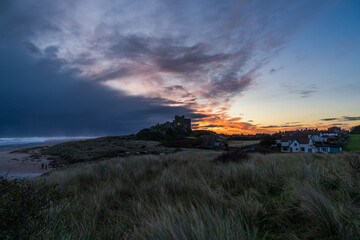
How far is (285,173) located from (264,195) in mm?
1897

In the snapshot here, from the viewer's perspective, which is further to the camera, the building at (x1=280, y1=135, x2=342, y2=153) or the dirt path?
the building at (x1=280, y1=135, x2=342, y2=153)

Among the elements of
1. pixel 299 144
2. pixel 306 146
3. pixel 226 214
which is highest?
pixel 226 214

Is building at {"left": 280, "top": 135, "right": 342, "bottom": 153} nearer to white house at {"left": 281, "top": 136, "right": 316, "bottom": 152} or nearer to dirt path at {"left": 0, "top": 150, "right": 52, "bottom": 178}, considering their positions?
white house at {"left": 281, "top": 136, "right": 316, "bottom": 152}

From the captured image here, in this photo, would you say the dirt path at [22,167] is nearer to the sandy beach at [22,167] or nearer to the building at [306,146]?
the sandy beach at [22,167]

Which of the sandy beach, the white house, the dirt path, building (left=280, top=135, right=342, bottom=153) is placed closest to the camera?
the sandy beach

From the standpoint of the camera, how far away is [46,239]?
203 centimetres

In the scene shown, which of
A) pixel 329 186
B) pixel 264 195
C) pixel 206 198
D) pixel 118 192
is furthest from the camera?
pixel 118 192

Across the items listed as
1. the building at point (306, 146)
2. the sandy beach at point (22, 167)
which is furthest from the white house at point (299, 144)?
the sandy beach at point (22, 167)

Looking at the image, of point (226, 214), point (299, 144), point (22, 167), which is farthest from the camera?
point (299, 144)

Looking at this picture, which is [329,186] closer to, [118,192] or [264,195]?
[264,195]

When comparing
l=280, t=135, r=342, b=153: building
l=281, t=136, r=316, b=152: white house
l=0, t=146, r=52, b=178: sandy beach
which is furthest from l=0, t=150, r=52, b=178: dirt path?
l=280, t=135, r=342, b=153: building

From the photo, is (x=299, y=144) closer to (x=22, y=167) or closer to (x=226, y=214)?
(x=226, y=214)

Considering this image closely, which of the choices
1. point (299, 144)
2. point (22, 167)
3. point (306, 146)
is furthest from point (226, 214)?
point (306, 146)

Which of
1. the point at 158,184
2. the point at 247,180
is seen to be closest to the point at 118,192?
the point at 158,184
